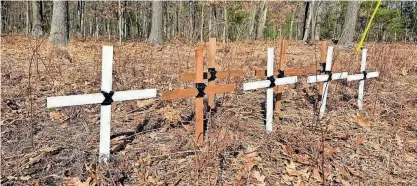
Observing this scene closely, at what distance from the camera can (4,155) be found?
3246 millimetres

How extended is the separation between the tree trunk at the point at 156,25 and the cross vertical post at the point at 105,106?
35.0ft

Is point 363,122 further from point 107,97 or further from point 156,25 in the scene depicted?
point 156,25

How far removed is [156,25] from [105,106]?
11.2 meters

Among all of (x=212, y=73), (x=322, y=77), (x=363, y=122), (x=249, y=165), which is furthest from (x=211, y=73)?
(x=363, y=122)

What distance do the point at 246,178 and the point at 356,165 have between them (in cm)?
127

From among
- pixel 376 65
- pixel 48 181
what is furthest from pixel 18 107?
pixel 376 65

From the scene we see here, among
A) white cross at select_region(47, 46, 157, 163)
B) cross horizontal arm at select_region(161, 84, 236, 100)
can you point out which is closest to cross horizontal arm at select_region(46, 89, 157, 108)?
white cross at select_region(47, 46, 157, 163)

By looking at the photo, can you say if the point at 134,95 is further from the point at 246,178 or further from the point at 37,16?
the point at 37,16

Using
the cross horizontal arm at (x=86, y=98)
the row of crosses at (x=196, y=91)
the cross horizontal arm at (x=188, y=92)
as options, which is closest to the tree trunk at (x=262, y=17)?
the row of crosses at (x=196, y=91)

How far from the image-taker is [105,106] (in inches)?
120

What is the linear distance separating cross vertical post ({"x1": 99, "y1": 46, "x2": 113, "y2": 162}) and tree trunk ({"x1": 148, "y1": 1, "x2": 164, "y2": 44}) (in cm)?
1066

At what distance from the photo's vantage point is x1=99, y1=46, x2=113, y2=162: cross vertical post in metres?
3.03

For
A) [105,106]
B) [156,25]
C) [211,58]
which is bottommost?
[105,106]

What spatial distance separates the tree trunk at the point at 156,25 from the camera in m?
13.5
